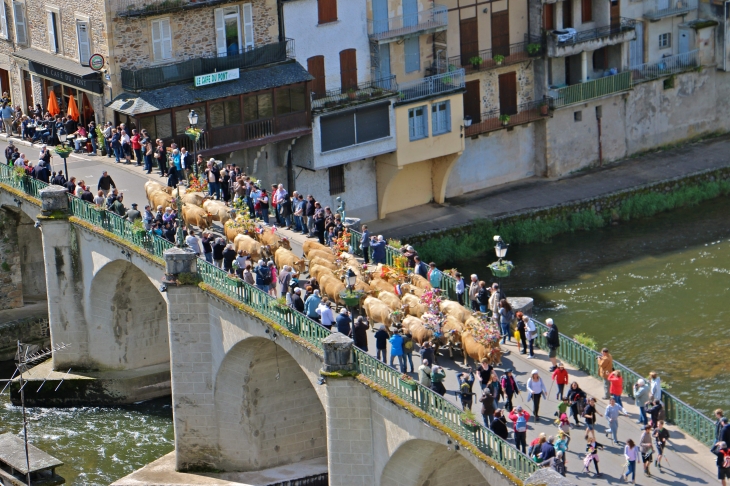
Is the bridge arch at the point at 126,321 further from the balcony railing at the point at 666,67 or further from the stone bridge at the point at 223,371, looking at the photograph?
the balcony railing at the point at 666,67

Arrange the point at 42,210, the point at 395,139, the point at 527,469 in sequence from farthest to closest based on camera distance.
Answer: the point at 395,139 < the point at 42,210 < the point at 527,469

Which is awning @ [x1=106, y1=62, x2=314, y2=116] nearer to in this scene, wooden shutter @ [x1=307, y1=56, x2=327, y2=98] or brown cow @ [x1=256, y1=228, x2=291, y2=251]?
wooden shutter @ [x1=307, y1=56, x2=327, y2=98]

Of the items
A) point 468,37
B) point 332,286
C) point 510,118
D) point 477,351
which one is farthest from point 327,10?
point 477,351

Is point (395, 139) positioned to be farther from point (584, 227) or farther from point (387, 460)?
point (387, 460)

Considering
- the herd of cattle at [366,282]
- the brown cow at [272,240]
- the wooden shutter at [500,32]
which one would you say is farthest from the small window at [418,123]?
the brown cow at [272,240]

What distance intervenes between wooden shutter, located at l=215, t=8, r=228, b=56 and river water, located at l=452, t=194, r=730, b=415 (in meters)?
14.4

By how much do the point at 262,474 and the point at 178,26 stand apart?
22181mm

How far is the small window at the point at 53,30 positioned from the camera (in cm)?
7556

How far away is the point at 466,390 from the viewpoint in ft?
161

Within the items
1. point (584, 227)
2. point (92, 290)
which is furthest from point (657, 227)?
point (92, 290)

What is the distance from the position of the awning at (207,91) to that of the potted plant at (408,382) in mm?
25457

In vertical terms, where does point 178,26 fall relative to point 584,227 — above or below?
above

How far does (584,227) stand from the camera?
8500cm

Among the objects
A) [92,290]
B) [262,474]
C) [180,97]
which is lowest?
[262,474]
